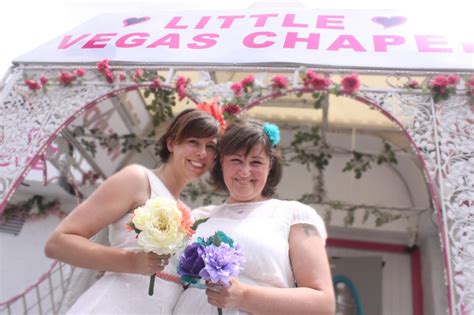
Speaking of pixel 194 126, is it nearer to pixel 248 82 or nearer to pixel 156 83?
pixel 248 82

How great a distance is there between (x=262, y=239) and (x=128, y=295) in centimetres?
59

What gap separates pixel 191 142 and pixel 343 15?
2.52 metres

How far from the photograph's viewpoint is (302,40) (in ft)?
11.9

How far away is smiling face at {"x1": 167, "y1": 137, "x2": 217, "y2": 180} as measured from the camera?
6.86 ft

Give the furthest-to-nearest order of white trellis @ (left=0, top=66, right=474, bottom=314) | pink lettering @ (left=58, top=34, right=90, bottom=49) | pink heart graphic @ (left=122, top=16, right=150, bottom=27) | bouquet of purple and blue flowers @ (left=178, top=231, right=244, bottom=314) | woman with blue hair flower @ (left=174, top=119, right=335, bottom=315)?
pink heart graphic @ (left=122, top=16, right=150, bottom=27) → pink lettering @ (left=58, top=34, right=90, bottom=49) → white trellis @ (left=0, top=66, right=474, bottom=314) → woman with blue hair flower @ (left=174, top=119, right=335, bottom=315) → bouquet of purple and blue flowers @ (left=178, top=231, right=244, bottom=314)

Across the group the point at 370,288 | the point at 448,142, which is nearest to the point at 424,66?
the point at 448,142

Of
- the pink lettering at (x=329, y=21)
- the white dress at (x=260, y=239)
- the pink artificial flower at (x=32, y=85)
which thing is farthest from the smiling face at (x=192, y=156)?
the pink artificial flower at (x=32, y=85)

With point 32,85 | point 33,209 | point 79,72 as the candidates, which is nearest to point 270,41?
point 79,72

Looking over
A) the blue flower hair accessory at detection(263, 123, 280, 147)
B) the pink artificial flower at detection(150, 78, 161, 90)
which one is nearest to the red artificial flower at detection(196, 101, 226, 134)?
the blue flower hair accessory at detection(263, 123, 280, 147)

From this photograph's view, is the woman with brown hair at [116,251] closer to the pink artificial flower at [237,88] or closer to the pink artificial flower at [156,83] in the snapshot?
the pink artificial flower at [237,88]

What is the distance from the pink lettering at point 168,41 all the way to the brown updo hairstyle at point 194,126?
1806 mm

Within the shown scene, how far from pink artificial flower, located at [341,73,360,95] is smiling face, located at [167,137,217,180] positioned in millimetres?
1500

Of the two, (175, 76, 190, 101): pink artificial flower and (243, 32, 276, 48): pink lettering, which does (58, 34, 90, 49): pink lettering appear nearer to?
(175, 76, 190, 101): pink artificial flower

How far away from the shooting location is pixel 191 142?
6.93ft
